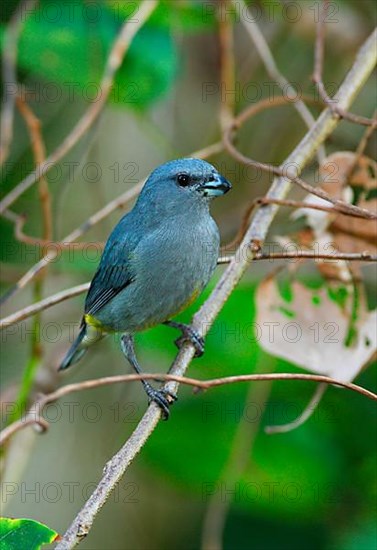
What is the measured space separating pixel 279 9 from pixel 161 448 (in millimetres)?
2255

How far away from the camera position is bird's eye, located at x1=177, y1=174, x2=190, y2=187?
118 inches

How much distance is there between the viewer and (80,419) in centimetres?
515

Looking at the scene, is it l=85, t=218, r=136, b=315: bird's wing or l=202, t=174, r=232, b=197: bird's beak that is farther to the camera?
l=85, t=218, r=136, b=315: bird's wing

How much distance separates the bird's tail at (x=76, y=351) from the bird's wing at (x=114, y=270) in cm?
35

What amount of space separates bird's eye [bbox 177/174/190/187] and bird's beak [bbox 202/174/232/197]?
0.06m

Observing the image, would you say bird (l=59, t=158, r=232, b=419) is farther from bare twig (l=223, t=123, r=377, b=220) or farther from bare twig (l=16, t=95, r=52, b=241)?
A: bare twig (l=16, t=95, r=52, b=241)

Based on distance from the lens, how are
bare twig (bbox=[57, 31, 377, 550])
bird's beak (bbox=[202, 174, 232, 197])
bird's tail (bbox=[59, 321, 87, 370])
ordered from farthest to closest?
bird's tail (bbox=[59, 321, 87, 370]), bird's beak (bbox=[202, 174, 232, 197]), bare twig (bbox=[57, 31, 377, 550])

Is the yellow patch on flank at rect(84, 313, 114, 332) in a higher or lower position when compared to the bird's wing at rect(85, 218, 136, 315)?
lower

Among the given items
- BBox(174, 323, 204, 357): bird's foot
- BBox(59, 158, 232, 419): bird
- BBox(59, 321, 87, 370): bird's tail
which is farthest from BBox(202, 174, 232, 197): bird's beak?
BBox(59, 321, 87, 370): bird's tail

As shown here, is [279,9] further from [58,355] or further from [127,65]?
[58,355]

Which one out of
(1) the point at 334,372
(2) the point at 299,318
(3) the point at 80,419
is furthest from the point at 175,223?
(3) the point at 80,419

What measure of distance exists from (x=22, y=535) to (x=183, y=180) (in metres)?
1.45

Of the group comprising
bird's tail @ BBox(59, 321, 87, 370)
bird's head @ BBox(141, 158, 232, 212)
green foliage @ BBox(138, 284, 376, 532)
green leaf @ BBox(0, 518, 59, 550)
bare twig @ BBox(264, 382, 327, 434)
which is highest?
bird's head @ BBox(141, 158, 232, 212)

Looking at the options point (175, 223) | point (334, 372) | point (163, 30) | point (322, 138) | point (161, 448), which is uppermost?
point (163, 30)
